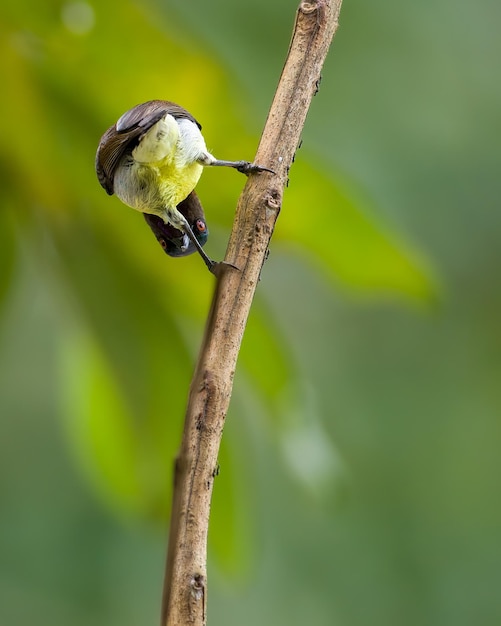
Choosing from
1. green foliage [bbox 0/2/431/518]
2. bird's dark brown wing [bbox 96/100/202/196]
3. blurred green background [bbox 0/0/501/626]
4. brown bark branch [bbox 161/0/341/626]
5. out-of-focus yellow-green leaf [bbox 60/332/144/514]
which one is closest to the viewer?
brown bark branch [bbox 161/0/341/626]

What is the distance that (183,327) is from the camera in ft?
3.86

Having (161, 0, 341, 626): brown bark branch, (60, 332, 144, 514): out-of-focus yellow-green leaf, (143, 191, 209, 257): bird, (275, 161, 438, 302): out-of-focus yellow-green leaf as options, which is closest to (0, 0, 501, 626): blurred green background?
(60, 332, 144, 514): out-of-focus yellow-green leaf

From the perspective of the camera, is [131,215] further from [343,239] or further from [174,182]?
[174,182]

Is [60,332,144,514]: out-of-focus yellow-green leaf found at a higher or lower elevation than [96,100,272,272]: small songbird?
higher

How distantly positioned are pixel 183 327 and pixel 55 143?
0.30 m

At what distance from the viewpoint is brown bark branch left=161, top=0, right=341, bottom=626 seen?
1.25 feet

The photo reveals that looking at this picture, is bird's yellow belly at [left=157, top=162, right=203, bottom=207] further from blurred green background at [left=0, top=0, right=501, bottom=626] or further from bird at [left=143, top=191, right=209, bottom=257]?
blurred green background at [left=0, top=0, right=501, bottom=626]

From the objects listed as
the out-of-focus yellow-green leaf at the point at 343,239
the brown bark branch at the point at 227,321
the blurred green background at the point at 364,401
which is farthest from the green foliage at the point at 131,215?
the brown bark branch at the point at 227,321

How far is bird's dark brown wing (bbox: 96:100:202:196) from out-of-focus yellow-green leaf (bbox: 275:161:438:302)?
0.32 metres

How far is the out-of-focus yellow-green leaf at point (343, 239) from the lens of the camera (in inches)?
38.7

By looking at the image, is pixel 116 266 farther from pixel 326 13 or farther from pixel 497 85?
pixel 497 85

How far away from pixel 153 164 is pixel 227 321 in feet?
0.63

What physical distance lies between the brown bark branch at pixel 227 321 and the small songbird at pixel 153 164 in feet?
0.24

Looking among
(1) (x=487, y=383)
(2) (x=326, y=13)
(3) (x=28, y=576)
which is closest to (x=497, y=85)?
(1) (x=487, y=383)
